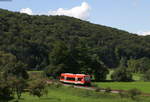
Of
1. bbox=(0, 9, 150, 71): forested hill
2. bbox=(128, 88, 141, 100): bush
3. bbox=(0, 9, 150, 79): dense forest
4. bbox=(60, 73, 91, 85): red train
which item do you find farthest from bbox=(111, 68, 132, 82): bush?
bbox=(128, 88, 141, 100): bush

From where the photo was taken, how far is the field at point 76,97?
51.6 m

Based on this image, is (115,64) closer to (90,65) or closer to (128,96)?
(90,65)

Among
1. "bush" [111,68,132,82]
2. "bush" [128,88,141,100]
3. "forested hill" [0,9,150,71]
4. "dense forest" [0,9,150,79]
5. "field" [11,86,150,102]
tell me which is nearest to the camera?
"field" [11,86,150,102]

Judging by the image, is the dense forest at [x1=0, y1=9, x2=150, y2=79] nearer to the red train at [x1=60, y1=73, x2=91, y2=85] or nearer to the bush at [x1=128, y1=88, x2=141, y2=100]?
the red train at [x1=60, y1=73, x2=91, y2=85]

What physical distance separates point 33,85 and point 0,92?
5.69 m

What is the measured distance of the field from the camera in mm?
51562

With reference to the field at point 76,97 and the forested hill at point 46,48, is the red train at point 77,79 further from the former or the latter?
the forested hill at point 46,48

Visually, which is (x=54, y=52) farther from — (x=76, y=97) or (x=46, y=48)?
(x=46, y=48)

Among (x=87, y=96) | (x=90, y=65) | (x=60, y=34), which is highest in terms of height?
(x=60, y=34)

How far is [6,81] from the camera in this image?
54.2 meters

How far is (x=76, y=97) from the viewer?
5616 centimetres

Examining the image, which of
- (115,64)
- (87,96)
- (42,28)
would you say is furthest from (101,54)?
(87,96)

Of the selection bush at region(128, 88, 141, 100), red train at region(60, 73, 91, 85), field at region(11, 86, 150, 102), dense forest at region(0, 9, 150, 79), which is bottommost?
field at region(11, 86, 150, 102)

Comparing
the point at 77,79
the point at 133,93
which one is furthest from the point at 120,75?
the point at 133,93
